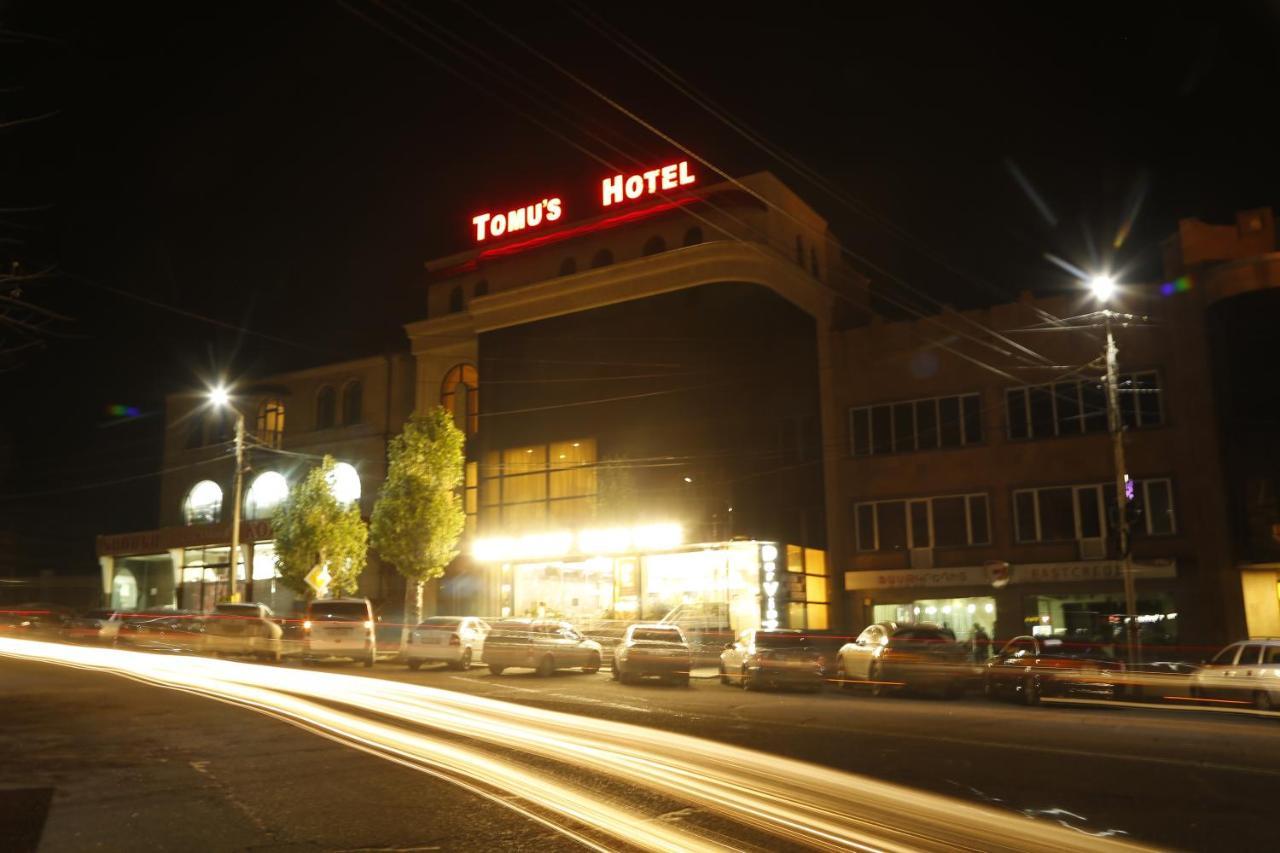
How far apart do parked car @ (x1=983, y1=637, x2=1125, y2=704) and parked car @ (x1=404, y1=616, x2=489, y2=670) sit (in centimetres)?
1297

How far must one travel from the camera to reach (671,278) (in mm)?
39594

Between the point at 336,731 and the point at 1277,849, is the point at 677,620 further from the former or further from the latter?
the point at 1277,849

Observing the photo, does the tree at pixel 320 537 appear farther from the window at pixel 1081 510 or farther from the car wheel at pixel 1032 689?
the car wheel at pixel 1032 689

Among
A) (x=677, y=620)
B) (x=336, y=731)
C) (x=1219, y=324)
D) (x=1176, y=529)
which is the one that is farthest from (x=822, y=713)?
(x=1219, y=324)

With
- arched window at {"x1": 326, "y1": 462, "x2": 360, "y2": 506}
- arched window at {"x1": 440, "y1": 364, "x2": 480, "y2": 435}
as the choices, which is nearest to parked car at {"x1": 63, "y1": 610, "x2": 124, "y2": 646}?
arched window at {"x1": 326, "y1": 462, "x2": 360, "y2": 506}

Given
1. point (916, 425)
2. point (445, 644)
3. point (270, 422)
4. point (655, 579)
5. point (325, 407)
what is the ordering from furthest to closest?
1. point (270, 422)
2. point (325, 407)
3. point (916, 425)
4. point (655, 579)
5. point (445, 644)

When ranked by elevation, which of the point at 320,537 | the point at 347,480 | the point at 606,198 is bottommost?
the point at 320,537

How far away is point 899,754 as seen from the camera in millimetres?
11891

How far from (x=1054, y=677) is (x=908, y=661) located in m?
2.98

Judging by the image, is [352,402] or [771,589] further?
[352,402]

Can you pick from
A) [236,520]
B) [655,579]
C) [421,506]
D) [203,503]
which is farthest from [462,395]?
[203,503]

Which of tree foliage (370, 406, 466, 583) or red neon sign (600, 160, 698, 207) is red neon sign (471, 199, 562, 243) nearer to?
red neon sign (600, 160, 698, 207)

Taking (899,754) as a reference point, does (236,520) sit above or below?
above

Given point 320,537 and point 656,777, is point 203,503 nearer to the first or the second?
point 320,537
